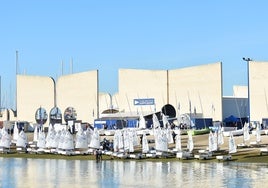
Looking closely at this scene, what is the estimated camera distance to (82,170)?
1452 inches

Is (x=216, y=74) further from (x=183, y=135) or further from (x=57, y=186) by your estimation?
(x=57, y=186)

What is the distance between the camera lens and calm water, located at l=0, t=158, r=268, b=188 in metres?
29.6

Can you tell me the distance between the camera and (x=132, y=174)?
112 ft

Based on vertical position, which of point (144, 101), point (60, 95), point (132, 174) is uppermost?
point (60, 95)

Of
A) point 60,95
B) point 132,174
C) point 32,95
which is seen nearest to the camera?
point 132,174

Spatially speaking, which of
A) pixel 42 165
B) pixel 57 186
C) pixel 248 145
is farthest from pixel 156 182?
pixel 248 145

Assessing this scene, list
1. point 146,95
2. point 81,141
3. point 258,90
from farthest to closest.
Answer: point 146,95 → point 258,90 → point 81,141

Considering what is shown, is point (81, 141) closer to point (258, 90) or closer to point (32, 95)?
point (258, 90)

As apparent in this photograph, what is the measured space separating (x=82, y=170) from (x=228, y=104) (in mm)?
44731

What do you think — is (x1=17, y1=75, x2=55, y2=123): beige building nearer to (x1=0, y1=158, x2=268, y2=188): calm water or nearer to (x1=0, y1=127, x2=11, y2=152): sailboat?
(x1=0, y1=127, x2=11, y2=152): sailboat

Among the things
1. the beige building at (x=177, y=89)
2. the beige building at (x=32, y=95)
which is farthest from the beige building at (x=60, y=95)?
the beige building at (x=177, y=89)

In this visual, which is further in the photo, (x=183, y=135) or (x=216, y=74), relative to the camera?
(x=216, y=74)

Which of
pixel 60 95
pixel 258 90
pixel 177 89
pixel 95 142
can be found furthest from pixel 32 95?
pixel 95 142

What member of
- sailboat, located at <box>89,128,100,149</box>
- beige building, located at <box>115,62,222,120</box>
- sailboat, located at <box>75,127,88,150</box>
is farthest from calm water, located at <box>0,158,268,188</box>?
beige building, located at <box>115,62,222,120</box>
